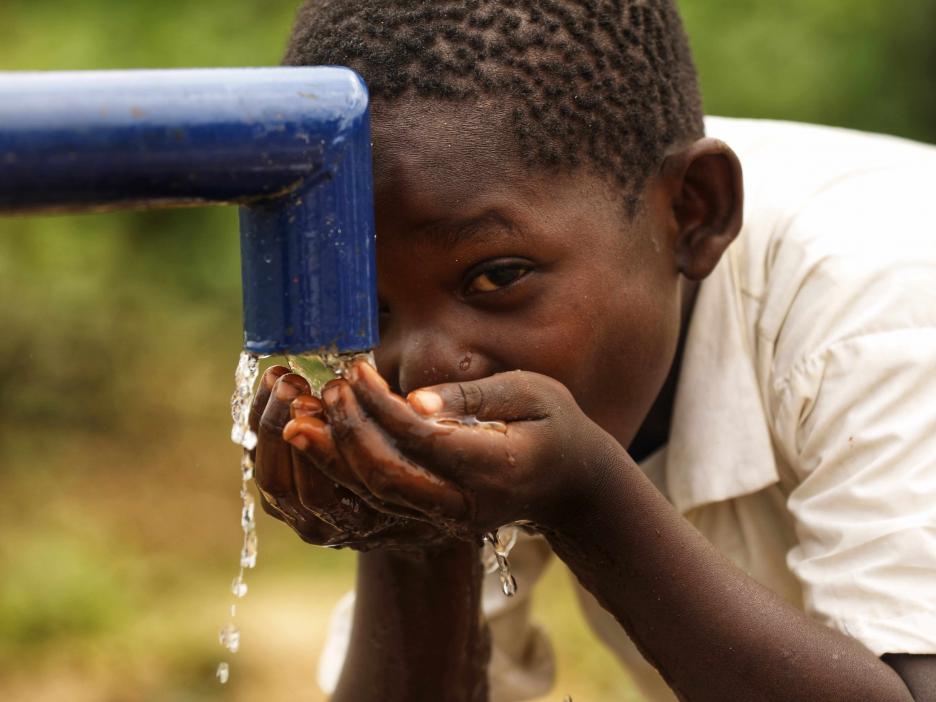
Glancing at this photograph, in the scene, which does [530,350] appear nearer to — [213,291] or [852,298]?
[852,298]

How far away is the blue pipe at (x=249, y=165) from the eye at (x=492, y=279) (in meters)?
0.30

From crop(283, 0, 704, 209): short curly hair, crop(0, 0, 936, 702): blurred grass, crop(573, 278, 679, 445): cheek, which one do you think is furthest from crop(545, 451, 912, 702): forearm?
crop(0, 0, 936, 702): blurred grass

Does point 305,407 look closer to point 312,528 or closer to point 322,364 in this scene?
point 322,364

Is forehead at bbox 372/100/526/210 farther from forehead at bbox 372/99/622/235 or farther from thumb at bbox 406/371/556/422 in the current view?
thumb at bbox 406/371/556/422

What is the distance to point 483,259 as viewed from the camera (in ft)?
5.61

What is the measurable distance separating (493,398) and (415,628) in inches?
36.7

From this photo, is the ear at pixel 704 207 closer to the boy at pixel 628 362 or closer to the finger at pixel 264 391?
the boy at pixel 628 362

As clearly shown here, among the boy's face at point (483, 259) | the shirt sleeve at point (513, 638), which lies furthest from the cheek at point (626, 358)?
the shirt sleeve at point (513, 638)

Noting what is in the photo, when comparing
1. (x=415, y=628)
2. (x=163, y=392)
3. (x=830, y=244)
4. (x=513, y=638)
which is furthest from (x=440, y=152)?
(x=163, y=392)

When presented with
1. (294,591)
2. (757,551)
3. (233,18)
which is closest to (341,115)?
(757,551)

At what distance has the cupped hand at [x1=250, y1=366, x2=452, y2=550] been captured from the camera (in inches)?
56.1

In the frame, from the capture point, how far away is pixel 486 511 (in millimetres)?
1413

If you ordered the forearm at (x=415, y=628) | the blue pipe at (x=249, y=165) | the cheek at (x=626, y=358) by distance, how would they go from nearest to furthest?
the blue pipe at (x=249, y=165) → the cheek at (x=626, y=358) → the forearm at (x=415, y=628)

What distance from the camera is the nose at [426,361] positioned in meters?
1.67
